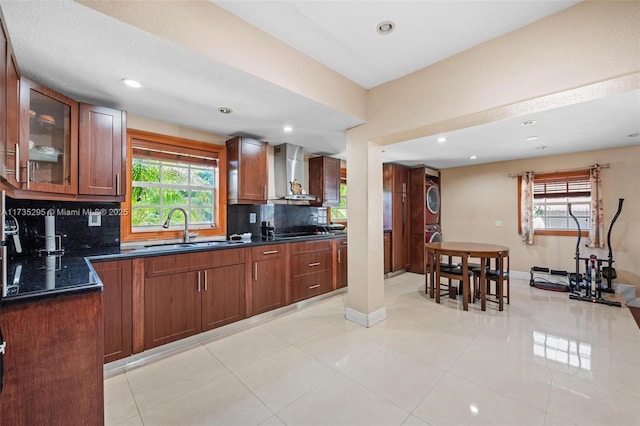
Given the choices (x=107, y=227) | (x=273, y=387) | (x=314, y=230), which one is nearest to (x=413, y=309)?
(x=314, y=230)

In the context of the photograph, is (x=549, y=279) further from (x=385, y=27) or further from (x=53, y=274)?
(x=53, y=274)

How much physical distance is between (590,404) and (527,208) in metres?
4.08

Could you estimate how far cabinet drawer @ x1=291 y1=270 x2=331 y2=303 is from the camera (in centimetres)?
334

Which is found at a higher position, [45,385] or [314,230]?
[314,230]

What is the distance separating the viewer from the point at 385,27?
1.82 meters

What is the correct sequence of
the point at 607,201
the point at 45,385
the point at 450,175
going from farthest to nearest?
the point at 450,175, the point at 607,201, the point at 45,385

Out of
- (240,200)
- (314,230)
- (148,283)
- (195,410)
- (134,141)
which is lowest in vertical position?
(195,410)

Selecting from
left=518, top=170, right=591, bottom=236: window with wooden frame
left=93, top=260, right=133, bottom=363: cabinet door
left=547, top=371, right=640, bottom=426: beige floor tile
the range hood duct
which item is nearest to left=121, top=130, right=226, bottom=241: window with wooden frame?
left=93, top=260, right=133, bottom=363: cabinet door

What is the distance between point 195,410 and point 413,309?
8.59ft

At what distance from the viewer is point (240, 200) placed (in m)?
3.20

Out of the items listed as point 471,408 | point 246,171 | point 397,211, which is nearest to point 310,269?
point 246,171

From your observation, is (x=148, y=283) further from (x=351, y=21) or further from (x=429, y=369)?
(x=351, y=21)

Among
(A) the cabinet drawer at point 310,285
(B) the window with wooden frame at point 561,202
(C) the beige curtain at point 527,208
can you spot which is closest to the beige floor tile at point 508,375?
(A) the cabinet drawer at point 310,285

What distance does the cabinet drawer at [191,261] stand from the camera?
→ 2244mm
